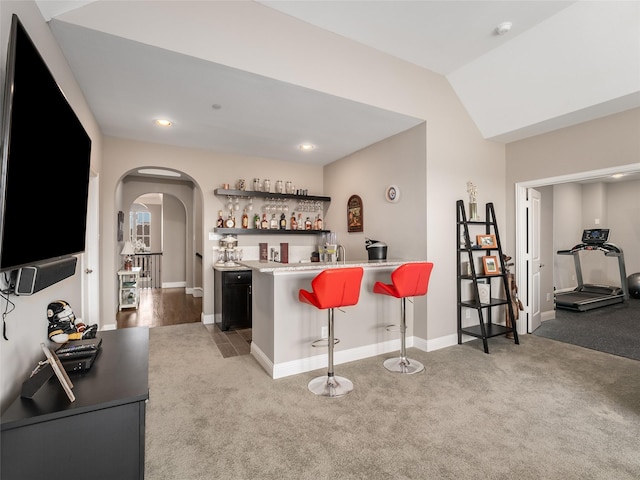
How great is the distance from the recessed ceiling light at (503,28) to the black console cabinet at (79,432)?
154 inches

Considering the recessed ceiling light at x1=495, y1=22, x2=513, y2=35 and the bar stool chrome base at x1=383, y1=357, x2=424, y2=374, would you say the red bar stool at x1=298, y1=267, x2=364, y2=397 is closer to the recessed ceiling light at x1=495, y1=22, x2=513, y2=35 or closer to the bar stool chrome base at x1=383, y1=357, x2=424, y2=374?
the bar stool chrome base at x1=383, y1=357, x2=424, y2=374

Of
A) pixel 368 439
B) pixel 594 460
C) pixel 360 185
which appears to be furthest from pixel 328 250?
pixel 594 460

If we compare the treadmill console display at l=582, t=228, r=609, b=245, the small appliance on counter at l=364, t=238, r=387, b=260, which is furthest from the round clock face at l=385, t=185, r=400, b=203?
the treadmill console display at l=582, t=228, r=609, b=245

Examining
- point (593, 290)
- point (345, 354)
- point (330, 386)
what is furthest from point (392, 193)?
point (593, 290)

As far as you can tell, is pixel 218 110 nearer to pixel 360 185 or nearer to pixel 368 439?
pixel 360 185

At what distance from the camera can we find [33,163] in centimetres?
133

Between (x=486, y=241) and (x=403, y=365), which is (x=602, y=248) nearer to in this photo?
(x=486, y=241)

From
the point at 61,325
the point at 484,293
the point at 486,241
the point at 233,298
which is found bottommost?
the point at 233,298

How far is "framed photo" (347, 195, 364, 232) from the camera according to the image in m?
4.84

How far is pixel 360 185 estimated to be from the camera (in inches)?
191

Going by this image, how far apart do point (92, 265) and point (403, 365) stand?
358 cm

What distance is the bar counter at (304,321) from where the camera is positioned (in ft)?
10.2

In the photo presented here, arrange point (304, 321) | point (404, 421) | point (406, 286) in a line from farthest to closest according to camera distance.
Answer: point (304, 321)
point (406, 286)
point (404, 421)

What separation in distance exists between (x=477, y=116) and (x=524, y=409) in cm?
333
